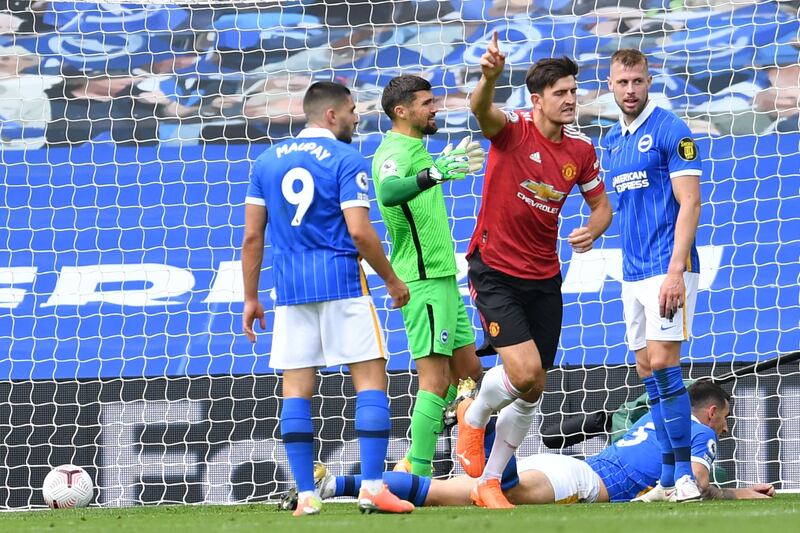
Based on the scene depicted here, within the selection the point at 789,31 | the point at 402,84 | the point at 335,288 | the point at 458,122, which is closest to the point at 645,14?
the point at 789,31

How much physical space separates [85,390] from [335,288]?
2993 mm

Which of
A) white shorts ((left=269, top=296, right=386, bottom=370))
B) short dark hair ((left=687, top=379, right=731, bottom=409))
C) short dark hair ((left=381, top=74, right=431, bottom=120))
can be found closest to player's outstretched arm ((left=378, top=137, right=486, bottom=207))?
white shorts ((left=269, top=296, right=386, bottom=370))

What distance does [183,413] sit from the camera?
7285 millimetres

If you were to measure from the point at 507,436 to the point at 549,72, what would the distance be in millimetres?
1546

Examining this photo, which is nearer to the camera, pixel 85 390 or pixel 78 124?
pixel 85 390

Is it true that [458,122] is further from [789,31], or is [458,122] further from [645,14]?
[789,31]

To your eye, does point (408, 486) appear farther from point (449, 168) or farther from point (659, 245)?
point (659, 245)

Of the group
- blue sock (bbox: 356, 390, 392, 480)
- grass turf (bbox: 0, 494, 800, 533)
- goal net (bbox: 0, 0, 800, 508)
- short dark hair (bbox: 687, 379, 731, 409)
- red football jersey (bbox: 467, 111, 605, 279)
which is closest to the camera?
grass turf (bbox: 0, 494, 800, 533)

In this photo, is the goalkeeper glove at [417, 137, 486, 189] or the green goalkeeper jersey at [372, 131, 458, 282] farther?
the green goalkeeper jersey at [372, 131, 458, 282]

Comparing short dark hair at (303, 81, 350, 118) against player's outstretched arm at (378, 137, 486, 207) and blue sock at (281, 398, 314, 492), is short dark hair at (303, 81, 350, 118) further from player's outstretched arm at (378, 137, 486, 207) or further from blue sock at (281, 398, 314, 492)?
blue sock at (281, 398, 314, 492)

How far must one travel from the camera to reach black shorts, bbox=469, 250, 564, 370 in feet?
16.7

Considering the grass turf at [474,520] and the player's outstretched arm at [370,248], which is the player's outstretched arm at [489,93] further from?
the grass turf at [474,520]

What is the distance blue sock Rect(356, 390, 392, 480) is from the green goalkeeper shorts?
38.7 inches

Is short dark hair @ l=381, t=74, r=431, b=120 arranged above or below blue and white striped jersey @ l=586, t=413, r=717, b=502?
above
